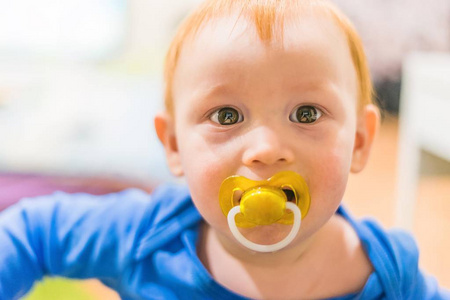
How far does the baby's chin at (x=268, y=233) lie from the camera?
526 millimetres

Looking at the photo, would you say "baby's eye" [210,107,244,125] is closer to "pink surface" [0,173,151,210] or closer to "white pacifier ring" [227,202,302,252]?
"white pacifier ring" [227,202,302,252]

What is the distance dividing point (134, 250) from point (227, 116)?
247mm

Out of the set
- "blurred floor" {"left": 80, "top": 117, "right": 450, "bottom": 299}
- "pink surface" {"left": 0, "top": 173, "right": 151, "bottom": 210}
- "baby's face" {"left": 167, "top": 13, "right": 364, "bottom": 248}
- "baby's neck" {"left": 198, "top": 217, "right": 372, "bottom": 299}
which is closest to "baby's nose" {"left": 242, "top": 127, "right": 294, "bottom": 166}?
"baby's face" {"left": 167, "top": 13, "right": 364, "bottom": 248}

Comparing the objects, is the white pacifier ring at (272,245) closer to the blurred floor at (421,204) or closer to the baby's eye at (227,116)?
the baby's eye at (227,116)

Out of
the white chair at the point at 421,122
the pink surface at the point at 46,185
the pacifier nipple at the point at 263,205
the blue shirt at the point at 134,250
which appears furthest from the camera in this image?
the pink surface at the point at 46,185

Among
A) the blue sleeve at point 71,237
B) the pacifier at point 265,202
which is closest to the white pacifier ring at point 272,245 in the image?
the pacifier at point 265,202

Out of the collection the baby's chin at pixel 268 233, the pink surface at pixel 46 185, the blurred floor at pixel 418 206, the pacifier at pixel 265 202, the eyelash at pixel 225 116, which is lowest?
the blurred floor at pixel 418 206

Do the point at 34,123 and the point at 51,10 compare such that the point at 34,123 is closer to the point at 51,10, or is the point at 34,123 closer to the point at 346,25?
the point at 51,10

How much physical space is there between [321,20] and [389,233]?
30 centimetres

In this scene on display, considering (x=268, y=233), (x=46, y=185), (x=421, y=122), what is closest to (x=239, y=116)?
(x=268, y=233)

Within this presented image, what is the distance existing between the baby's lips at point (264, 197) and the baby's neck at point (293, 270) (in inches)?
4.8

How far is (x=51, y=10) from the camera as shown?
1771mm

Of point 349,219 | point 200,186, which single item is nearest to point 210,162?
point 200,186

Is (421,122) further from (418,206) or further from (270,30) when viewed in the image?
(270,30)
